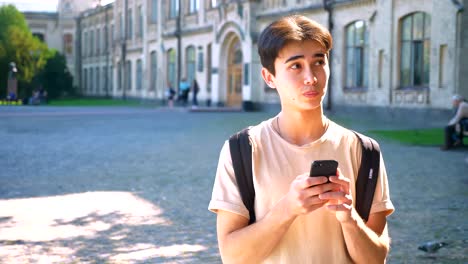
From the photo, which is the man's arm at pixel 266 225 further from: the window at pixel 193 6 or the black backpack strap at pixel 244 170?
the window at pixel 193 6

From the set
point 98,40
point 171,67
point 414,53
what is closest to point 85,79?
point 98,40

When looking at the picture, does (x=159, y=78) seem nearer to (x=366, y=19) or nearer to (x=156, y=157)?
(x=366, y=19)

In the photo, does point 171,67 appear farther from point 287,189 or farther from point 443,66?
point 287,189

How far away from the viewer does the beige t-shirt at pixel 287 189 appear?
7.54 ft

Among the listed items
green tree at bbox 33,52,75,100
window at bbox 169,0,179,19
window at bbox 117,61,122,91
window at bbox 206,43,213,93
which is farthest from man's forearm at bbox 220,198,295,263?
green tree at bbox 33,52,75,100

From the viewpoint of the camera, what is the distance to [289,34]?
7.54 ft

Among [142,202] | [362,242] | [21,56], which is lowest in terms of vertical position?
[142,202]

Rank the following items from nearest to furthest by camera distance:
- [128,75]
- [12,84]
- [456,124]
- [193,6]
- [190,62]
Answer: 1. [456,124]
2. [193,6]
3. [190,62]
4. [12,84]
5. [128,75]

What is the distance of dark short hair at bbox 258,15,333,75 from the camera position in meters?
2.30

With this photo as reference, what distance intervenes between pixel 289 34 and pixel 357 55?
28141mm

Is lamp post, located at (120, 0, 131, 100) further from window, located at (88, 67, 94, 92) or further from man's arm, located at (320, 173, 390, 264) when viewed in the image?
man's arm, located at (320, 173, 390, 264)

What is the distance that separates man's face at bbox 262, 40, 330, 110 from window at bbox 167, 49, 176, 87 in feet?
154

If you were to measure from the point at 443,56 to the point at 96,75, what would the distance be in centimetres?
5234

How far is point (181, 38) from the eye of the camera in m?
47.6
